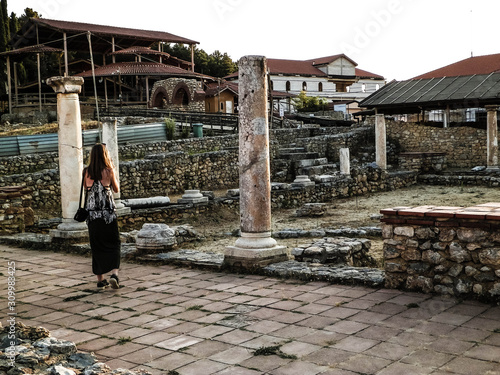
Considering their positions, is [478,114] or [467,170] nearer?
[467,170]

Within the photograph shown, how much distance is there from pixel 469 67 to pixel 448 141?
1592 cm

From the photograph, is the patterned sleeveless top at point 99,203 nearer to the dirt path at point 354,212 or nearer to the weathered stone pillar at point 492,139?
the dirt path at point 354,212

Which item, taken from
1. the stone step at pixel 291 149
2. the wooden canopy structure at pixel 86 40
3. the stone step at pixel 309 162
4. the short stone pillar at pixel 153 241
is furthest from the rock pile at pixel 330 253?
the wooden canopy structure at pixel 86 40

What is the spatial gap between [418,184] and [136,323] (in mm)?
19635

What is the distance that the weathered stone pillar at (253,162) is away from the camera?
23.7 feet

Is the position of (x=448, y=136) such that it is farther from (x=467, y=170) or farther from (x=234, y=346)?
(x=234, y=346)

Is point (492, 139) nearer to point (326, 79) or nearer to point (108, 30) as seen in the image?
point (108, 30)

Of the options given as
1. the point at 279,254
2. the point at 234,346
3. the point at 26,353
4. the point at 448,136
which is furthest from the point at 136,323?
the point at 448,136

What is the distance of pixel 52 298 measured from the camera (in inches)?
239

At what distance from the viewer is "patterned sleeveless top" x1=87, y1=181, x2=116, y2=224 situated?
21.8 feet

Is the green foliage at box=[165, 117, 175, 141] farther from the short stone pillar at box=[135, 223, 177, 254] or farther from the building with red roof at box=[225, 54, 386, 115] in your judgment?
the building with red roof at box=[225, 54, 386, 115]

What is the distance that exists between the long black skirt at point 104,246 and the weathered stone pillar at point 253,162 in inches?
55.4

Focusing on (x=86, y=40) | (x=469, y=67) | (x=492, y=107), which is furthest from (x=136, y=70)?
(x=469, y=67)

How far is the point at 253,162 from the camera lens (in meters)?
7.24
